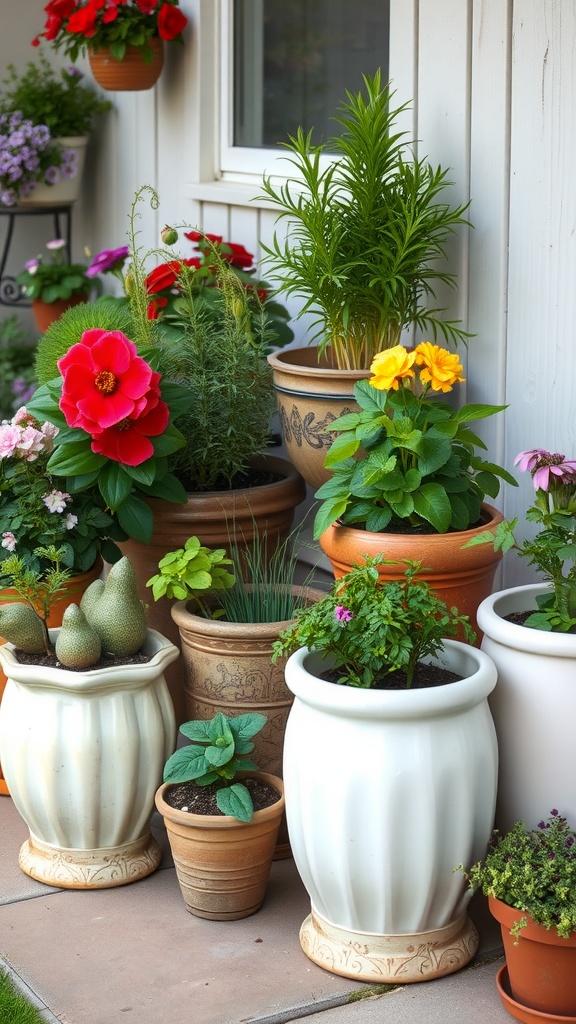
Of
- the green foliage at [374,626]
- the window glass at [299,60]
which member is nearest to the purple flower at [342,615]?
the green foliage at [374,626]

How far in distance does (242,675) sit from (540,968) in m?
0.80

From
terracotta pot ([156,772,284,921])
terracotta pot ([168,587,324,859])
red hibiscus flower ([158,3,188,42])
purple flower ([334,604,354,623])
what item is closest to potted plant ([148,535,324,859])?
terracotta pot ([168,587,324,859])

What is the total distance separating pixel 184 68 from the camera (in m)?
3.85

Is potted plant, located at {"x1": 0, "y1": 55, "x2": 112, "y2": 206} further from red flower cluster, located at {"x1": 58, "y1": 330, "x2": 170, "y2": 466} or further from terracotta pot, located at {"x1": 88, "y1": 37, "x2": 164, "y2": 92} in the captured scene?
red flower cluster, located at {"x1": 58, "y1": 330, "x2": 170, "y2": 466}

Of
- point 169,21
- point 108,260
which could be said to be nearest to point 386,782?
point 108,260

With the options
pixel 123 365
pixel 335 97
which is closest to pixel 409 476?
pixel 123 365

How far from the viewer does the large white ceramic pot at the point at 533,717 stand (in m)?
2.04

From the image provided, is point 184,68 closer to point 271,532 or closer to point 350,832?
point 271,532

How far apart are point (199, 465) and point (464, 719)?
1.09m

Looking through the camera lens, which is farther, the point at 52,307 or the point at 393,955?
the point at 52,307

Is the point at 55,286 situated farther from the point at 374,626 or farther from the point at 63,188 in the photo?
the point at 374,626

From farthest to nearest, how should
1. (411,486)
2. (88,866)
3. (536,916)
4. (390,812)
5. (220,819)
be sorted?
(88,866), (411,486), (220,819), (390,812), (536,916)

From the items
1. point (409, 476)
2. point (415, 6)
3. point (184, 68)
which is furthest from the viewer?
point (184, 68)

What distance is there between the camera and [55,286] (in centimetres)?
441
